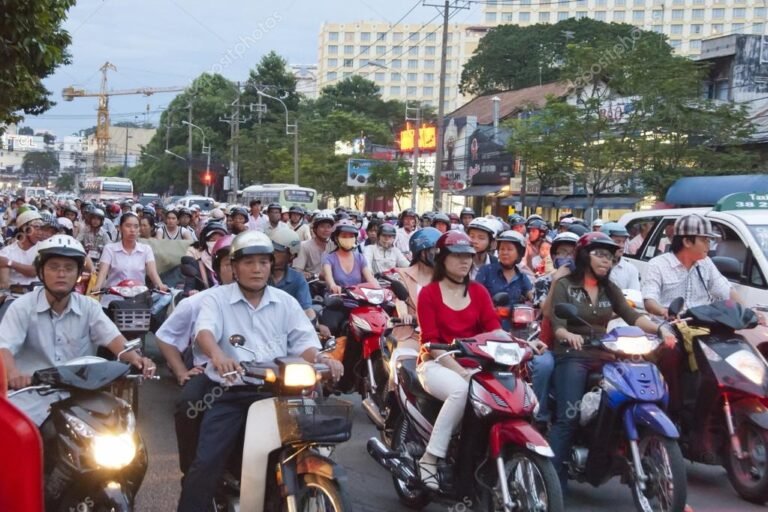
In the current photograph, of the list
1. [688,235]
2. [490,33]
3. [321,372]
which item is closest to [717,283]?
[688,235]

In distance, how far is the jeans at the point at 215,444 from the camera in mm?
4469

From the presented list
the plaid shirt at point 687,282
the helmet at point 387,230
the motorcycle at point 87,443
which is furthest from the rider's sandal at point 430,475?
the helmet at point 387,230

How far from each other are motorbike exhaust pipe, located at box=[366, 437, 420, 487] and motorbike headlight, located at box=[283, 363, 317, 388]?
62.6 inches

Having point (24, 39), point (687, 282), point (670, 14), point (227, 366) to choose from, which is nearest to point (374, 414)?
point (687, 282)

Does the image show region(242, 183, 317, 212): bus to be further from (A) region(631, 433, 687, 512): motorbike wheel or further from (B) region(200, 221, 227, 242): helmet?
(A) region(631, 433, 687, 512): motorbike wheel

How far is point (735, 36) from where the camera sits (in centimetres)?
3338

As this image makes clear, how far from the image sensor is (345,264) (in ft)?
31.4

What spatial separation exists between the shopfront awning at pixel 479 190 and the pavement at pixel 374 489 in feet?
128

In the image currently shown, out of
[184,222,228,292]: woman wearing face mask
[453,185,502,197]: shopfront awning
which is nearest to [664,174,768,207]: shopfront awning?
[184,222,228,292]: woman wearing face mask

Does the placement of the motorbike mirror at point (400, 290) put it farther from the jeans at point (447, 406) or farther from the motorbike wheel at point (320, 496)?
the motorbike wheel at point (320, 496)

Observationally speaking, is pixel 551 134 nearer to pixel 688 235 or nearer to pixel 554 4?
pixel 688 235

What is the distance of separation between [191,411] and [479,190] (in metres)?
43.7

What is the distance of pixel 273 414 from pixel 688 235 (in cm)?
395

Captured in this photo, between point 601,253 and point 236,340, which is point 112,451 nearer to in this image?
point 236,340
